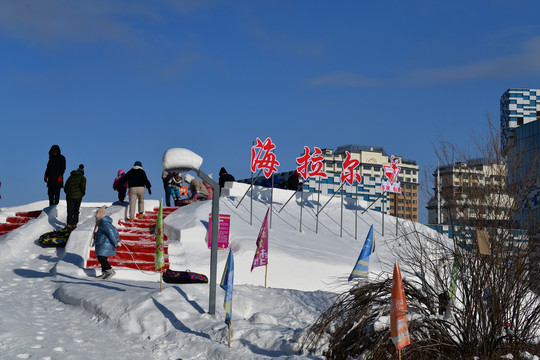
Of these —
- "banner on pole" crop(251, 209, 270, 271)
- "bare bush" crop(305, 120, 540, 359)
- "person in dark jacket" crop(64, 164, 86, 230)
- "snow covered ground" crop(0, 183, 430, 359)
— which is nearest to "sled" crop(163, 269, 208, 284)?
"snow covered ground" crop(0, 183, 430, 359)

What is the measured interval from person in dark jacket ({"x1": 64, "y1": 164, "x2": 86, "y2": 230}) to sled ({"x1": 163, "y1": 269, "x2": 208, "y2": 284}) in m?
6.14

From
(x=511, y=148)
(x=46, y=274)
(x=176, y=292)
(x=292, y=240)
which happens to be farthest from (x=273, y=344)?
(x=292, y=240)

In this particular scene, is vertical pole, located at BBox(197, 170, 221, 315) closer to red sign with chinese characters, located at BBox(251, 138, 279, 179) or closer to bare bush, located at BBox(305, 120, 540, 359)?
bare bush, located at BBox(305, 120, 540, 359)

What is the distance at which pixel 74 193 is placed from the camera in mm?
17953

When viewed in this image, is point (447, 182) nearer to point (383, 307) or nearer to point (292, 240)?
point (383, 307)

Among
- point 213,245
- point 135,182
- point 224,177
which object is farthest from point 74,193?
point 224,177

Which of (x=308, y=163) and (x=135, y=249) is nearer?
(x=135, y=249)

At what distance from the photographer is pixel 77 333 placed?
920 cm

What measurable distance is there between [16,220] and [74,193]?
3.60 m

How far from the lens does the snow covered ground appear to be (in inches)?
335

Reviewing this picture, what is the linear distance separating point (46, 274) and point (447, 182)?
30.7ft

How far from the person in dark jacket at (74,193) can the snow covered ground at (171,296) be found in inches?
33.8

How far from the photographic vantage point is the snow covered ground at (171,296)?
8.52 metres

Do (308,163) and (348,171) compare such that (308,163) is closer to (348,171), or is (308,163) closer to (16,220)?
(348,171)
